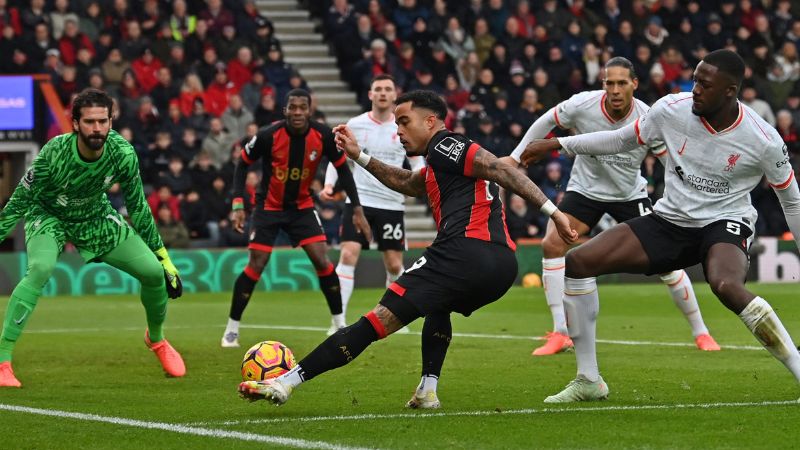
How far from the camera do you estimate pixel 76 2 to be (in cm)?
2498

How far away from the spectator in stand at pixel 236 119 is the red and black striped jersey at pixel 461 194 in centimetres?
1643

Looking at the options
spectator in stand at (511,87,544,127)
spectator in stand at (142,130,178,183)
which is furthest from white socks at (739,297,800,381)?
spectator in stand at (511,87,544,127)

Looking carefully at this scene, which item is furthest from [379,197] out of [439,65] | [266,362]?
[439,65]

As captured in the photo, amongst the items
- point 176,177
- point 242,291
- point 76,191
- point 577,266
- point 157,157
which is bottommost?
point 176,177

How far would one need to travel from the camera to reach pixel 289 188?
540 inches

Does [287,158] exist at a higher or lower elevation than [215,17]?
lower

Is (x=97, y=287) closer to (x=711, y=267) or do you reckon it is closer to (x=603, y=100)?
(x=603, y=100)

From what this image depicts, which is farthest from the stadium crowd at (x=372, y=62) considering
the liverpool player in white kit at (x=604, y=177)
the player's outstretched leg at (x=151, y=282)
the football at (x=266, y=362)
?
the football at (x=266, y=362)

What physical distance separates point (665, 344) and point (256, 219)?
423 cm

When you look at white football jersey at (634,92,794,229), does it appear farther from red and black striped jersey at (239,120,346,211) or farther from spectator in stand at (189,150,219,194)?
spectator in stand at (189,150,219,194)

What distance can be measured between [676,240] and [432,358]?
1.72m

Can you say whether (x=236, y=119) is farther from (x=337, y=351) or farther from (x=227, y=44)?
(x=337, y=351)

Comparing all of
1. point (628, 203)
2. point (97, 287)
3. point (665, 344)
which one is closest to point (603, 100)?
point (628, 203)

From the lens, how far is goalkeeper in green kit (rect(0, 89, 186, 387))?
32.7 ft
